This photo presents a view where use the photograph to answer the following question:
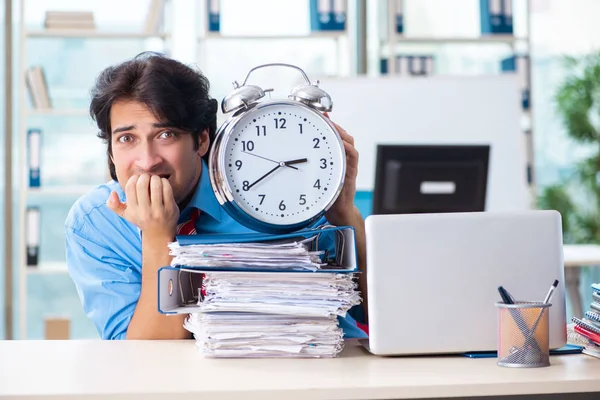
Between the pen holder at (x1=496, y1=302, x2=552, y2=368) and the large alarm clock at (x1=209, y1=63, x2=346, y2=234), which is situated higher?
the large alarm clock at (x1=209, y1=63, x2=346, y2=234)

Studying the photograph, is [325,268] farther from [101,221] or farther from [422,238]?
[101,221]

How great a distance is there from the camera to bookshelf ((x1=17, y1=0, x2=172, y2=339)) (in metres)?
4.68

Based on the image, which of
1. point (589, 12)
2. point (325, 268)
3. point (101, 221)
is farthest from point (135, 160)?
point (589, 12)

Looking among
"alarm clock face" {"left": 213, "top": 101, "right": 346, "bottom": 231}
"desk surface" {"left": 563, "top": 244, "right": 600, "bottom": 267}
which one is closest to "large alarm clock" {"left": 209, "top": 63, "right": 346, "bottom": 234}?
"alarm clock face" {"left": 213, "top": 101, "right": 346, "bottom": 231}

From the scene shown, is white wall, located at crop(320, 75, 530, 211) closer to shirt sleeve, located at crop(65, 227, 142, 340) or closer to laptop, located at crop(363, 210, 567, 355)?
shirt sleeve, located at crop(65, 227, 142, 340)

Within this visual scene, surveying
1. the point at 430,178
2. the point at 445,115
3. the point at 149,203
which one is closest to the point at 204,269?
the point at 149,203

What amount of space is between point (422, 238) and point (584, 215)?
4394mm

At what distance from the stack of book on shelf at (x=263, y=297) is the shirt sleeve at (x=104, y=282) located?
340mm

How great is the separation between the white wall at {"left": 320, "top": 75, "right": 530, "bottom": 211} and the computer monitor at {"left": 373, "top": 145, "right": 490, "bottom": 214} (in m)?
1.43

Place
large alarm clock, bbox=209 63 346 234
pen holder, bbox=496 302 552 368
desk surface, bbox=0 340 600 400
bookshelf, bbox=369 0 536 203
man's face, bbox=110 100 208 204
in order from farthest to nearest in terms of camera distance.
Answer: bookshelf, bbox=369 0 536 203
man's face, bbox=110 100 208 204
large alarm clock, bbox=209 63 346 234
pen holder, bbox=496 302 552 368
desk surface, bbox=0 340 600 400

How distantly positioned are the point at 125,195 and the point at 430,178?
1.48 m

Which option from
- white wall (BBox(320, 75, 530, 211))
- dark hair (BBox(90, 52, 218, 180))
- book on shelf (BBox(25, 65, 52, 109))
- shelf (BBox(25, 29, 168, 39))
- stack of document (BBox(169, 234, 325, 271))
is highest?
shelf (BBox(25, 29, 168, 39))

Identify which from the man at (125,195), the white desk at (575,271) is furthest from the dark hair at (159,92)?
the white desk at (575,271)

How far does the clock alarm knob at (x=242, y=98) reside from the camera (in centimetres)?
134
